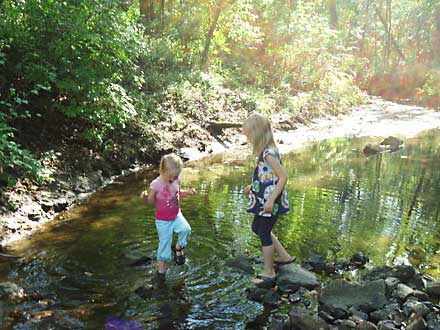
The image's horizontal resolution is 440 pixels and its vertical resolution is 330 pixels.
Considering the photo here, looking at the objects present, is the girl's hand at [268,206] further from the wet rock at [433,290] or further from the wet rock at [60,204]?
the wet rock at [60,204]

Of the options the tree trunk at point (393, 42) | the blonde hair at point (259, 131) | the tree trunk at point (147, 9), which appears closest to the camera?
the blonde hair at point (259, 131)

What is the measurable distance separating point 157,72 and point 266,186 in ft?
39.6

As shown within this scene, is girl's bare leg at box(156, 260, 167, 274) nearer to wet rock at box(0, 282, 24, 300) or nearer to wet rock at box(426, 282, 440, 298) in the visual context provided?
wet rock at box(0, 282, 24, 300)

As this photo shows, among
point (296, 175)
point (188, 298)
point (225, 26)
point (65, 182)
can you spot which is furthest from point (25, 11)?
point (225, 26)

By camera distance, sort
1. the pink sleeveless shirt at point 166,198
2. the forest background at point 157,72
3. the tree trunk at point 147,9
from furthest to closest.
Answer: the tree trunk at point 147,9, the forest background at point 157,72, the pink sleeveless shirt at point 166,198

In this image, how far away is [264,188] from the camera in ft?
18.5

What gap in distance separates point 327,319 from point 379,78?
42.5m

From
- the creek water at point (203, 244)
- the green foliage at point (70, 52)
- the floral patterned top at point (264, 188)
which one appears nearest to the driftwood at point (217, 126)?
the creek water at point (203, 244)

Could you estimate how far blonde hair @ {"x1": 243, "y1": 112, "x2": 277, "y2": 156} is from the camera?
5.54 metres

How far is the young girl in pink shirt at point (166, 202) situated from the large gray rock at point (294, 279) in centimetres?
129

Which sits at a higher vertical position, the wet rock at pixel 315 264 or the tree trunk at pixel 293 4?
the tree trunk at pixel 293 4

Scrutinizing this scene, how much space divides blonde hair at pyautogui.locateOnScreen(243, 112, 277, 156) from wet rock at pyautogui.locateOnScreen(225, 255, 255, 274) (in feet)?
4.85

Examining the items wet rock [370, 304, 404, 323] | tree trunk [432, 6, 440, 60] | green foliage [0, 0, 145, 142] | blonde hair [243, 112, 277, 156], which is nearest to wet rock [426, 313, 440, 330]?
wet rock [370, 304, 404, 323]

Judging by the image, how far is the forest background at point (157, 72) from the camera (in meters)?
8.72
